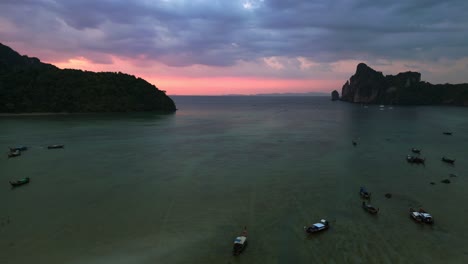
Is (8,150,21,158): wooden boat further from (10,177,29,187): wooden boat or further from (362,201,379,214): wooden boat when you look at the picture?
(362,201,379,214): wooden boat

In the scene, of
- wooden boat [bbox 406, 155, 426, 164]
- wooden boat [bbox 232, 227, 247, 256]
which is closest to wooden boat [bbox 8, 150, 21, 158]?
wooden boat [bbox 232, 227, 247, 256]

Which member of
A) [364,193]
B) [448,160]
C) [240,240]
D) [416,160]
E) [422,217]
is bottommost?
[422,217]

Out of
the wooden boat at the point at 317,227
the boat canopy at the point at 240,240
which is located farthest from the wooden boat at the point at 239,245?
the wooden boat at the point at 317,227

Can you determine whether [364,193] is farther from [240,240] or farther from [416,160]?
[416,160]

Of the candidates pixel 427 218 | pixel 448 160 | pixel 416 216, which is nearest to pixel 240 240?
pixel 416 216

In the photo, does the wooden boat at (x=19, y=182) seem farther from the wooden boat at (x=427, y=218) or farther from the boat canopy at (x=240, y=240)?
the wooden boat at (x=427, y=218)

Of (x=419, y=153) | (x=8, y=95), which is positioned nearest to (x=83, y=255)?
(x=419, y=153)
